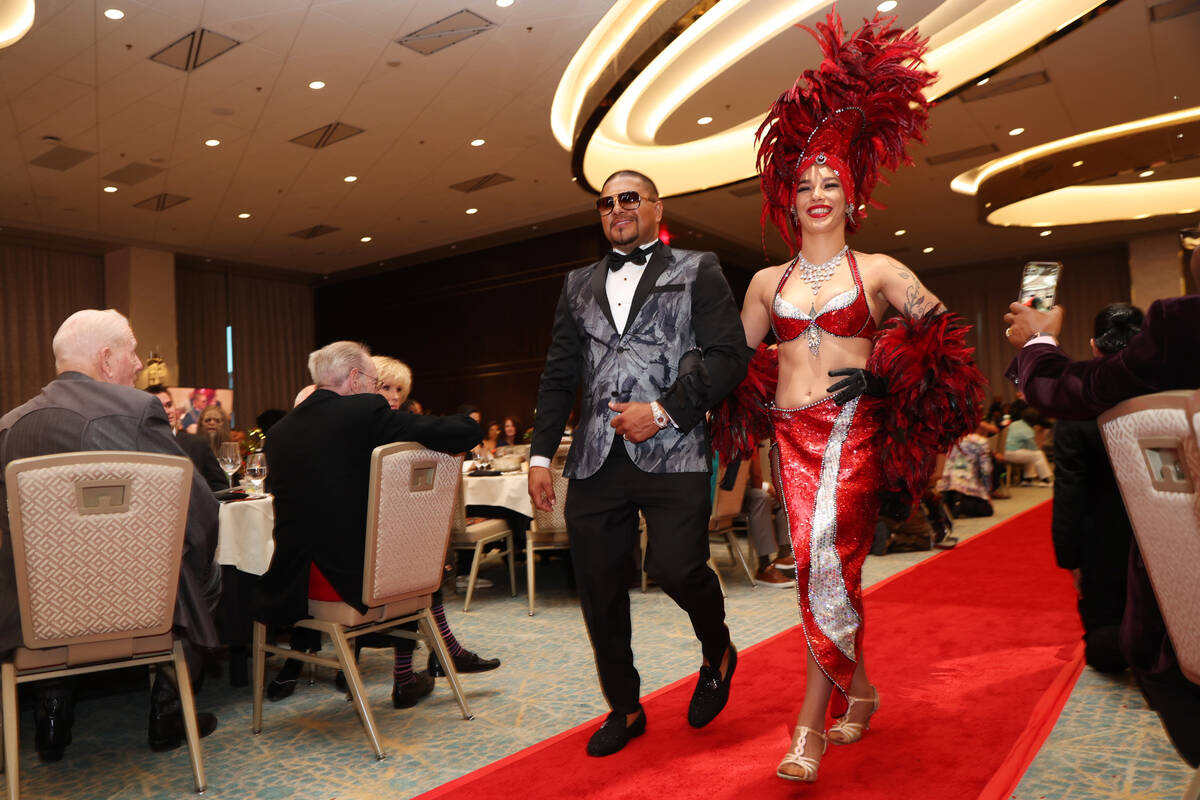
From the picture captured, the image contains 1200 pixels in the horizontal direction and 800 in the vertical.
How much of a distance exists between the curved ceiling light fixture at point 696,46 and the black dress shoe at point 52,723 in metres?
4.73

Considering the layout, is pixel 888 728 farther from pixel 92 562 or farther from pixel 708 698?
pixel 92 562

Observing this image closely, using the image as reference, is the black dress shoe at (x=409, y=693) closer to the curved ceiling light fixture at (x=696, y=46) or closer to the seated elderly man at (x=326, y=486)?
the seated elderly man at (x=326, y=486)

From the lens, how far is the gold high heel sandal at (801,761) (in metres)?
1.97

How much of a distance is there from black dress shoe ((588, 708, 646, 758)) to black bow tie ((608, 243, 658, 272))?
1220 mm

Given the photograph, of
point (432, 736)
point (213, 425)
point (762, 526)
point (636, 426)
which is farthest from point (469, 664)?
point (213, 425)

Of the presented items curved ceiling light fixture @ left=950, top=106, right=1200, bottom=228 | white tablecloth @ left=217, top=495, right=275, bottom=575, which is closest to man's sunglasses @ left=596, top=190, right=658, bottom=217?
white tablecloth @ left=217, top=495, right=275, bottom=575

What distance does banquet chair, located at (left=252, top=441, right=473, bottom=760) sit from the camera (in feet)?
8.25

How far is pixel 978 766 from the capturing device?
214 cm

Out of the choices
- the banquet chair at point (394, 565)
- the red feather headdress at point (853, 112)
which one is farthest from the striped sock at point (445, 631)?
the red feather headdress at point (853, 112)

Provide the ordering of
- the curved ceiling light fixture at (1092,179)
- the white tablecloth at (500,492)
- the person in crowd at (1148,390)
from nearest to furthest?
the person in crowd at (1148,390) < the white tablecloth at (500,492) < the curved ceiling light fixture at (1092,179)

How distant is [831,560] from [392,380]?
87.9 inches

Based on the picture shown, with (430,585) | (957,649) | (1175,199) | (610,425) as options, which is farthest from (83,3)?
(1175,199)

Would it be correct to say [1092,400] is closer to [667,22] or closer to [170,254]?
[667,22]

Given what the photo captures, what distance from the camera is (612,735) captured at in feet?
7.61
